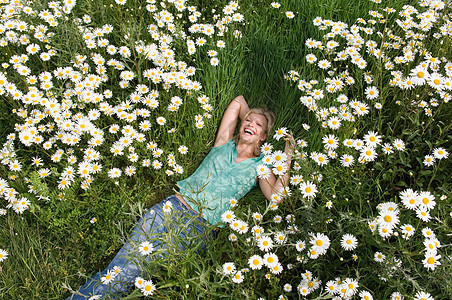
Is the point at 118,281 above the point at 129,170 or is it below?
below

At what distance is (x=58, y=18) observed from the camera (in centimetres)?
359

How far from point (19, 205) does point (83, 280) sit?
2.69 ft

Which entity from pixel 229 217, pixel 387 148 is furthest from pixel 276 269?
pixel 387 148

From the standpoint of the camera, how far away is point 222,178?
3.13 metres

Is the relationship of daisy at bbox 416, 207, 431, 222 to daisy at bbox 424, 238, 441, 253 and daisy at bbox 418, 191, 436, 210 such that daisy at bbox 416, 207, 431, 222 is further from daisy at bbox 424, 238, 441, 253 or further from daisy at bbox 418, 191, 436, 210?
daisy at bbox 424, 238, 441, 253

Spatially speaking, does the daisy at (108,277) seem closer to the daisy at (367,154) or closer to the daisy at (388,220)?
the daisy at (388,220)

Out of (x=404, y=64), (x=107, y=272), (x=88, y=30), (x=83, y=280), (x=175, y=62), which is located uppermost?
(x=88, y=30)

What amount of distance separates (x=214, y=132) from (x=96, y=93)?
1.20 m

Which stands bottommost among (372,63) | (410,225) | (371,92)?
(410,225)

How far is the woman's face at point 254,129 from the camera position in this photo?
3260mm

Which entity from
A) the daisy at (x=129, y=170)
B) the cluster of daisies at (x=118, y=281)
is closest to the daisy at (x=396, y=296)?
the cluster of daisies at (x=118, y=281)

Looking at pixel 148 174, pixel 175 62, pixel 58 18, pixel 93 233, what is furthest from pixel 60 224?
pixel 58 18

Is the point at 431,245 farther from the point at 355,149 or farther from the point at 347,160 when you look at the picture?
the point at 355,149

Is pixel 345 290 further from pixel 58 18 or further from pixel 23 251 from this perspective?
pixel 58 18
